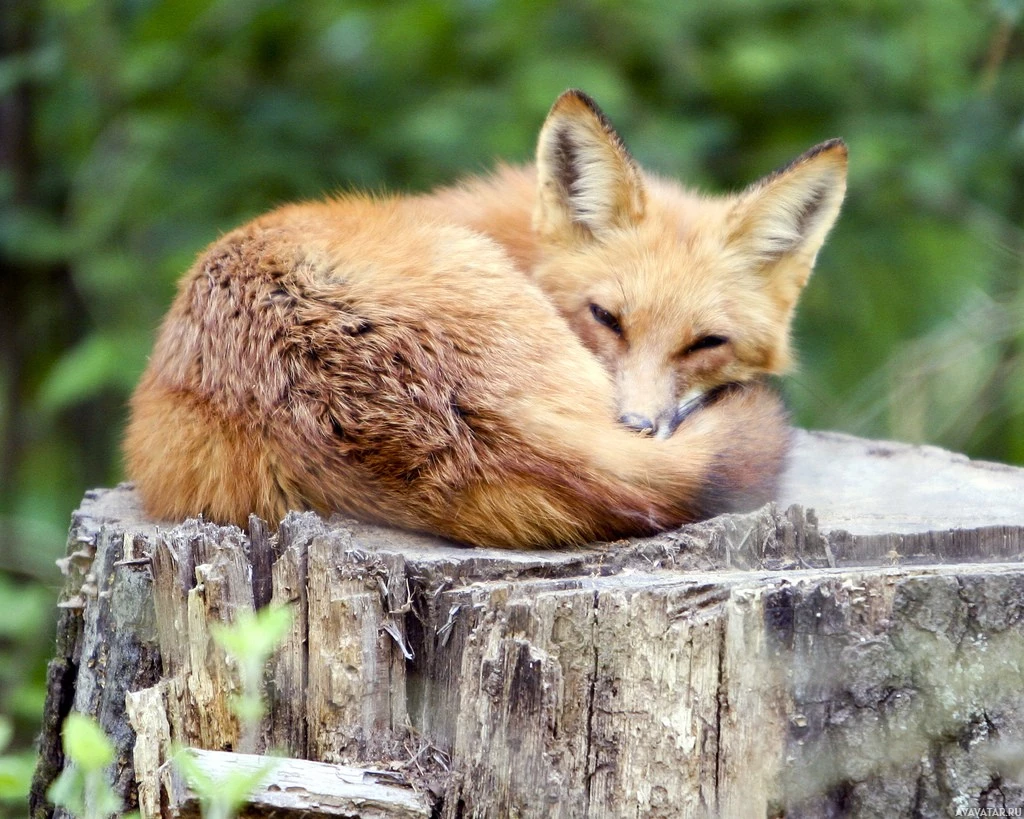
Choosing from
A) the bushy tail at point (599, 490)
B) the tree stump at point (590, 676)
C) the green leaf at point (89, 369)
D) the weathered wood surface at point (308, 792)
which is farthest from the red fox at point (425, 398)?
the green leaf at point (89, 369)

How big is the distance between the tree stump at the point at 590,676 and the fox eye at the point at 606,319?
1103 millimetres

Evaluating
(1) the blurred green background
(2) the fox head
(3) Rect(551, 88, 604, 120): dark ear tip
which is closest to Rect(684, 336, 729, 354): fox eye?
(2) the fox head

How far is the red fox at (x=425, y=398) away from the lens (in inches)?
81.4

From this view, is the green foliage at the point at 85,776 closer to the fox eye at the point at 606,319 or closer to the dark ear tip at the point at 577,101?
the fox eye at the point at 606,319

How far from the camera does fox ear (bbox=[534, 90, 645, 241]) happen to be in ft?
10.0

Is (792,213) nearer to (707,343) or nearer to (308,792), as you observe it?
(707,343)

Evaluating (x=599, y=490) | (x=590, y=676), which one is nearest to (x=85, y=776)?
(x=590, y=676)

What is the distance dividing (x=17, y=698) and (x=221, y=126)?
2.67 meters

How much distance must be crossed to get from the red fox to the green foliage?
57 cm

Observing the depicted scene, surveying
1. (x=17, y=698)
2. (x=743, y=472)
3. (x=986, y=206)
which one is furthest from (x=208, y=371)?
(x=986, y=206)

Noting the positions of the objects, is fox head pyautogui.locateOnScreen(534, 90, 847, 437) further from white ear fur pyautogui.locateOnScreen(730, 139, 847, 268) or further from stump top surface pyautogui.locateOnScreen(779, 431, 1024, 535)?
stump top surface pyautogui.locateOnScreen(779, 431, 1024, 535)

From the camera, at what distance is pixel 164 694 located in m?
1.92

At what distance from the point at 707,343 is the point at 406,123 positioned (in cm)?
242

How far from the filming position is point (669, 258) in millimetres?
3084
